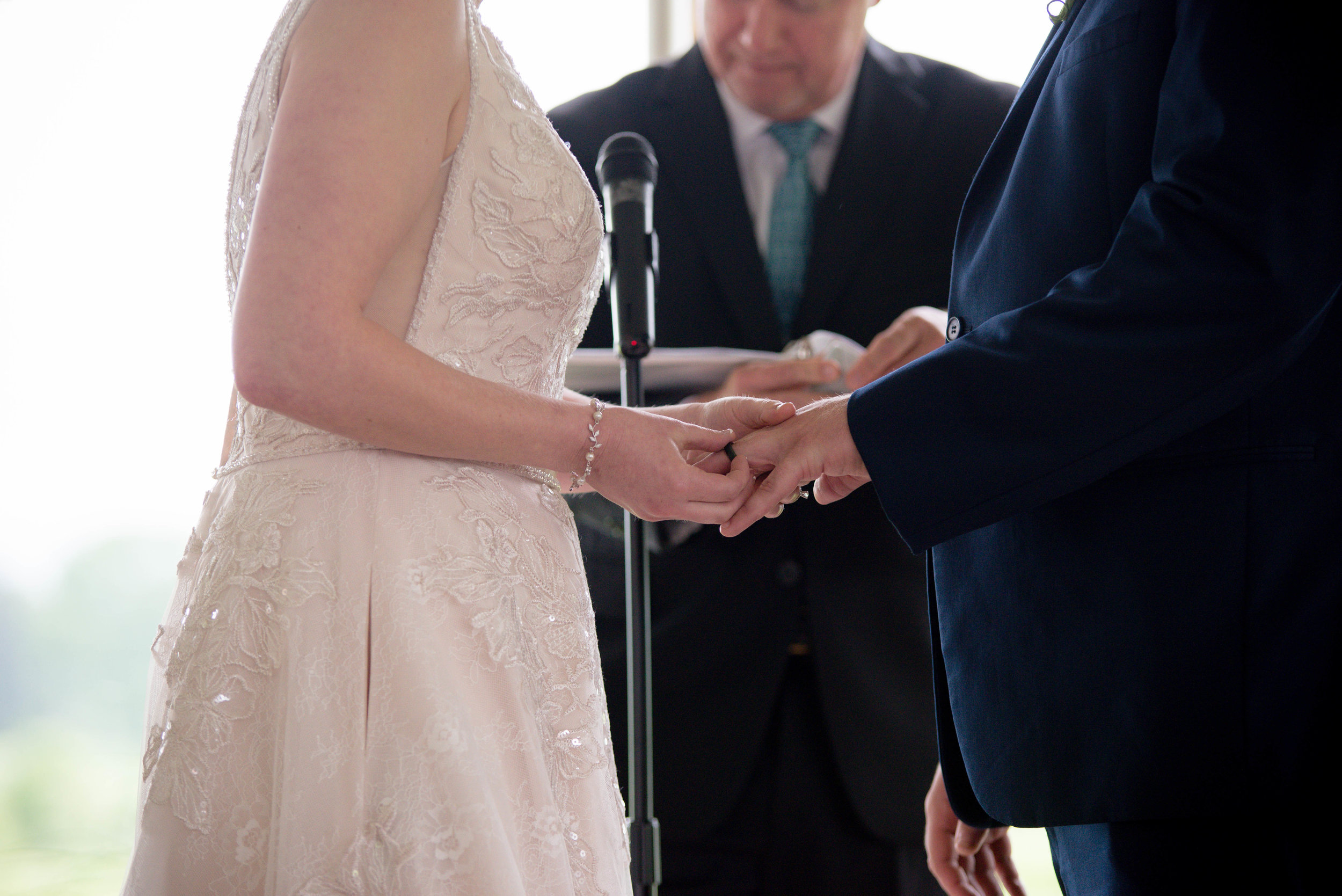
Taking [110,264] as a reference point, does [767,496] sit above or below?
below

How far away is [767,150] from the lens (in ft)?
7.19

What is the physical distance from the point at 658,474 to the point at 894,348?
2.62 feet

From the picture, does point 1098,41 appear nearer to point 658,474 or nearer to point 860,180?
point 658,474

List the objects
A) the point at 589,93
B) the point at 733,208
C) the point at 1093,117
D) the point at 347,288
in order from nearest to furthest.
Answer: the point at 347,288 < the point at 1093,117 < the point at 733,208 < the point at 589,93

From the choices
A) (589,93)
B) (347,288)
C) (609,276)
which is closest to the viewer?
(347,288)

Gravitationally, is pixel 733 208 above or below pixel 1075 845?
above

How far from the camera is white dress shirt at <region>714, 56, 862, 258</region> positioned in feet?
7.09

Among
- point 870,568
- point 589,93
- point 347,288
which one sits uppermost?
point 589,93

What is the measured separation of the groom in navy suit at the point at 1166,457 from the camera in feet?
2.98

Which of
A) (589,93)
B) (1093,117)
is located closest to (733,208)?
(589,93)

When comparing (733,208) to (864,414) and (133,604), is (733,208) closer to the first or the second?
(864,414)

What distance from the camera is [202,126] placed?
3.08 meters

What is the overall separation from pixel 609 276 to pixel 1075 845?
89 cm

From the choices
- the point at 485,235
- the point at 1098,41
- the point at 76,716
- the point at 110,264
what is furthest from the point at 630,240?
the point at 76,716
